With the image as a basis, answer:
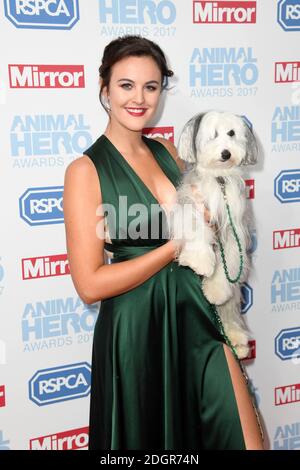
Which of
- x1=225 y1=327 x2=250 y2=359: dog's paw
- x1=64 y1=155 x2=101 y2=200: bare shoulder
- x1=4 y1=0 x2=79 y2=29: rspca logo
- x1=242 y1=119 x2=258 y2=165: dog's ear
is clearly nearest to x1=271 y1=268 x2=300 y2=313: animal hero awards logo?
x1=225 y1=327 x2=250 y2=359: dog's paw

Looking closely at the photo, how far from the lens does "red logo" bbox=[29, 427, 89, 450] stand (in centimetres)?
250

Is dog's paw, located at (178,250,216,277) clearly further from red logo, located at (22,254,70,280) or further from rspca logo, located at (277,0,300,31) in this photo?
rspca logo, located at (277,0,300,31)

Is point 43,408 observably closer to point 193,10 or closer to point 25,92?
point 25,92

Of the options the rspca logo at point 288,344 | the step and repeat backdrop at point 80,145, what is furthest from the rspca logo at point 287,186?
the rspca logo at point 288,344

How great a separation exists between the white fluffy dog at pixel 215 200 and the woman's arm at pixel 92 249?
4.3 inches

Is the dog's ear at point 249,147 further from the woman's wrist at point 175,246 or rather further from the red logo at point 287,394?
the red logo at point 287,394

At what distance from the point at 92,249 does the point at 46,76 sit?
84cm

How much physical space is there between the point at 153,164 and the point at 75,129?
0.47 meters

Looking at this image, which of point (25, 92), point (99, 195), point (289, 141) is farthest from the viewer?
point (289, 141)

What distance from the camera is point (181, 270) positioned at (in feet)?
6.32

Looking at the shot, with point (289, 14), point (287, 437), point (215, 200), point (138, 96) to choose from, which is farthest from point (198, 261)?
point (287, 437)

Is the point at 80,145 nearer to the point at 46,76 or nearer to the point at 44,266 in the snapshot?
the point at 46,76
